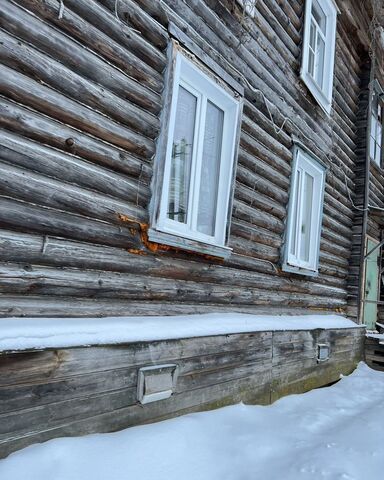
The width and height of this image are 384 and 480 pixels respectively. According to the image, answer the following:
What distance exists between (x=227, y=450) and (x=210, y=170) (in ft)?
8.29

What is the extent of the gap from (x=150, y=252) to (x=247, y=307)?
176 cm

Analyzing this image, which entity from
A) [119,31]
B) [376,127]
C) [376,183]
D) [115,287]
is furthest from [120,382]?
[376,127]

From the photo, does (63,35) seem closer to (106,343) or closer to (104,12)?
(104,12)

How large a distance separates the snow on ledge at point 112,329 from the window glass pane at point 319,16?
204 inches

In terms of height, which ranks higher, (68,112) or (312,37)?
(312,37)

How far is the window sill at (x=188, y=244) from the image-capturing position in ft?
10.9

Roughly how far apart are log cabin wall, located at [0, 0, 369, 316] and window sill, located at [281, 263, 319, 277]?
0.28 m

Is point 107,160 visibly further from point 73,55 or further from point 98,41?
point 98,41

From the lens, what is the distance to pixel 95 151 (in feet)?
9.71

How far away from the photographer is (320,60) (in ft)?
22.6

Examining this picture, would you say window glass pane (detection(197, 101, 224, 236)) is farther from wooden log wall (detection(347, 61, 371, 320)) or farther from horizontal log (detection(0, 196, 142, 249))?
wooden log wall (detection(347, 61, 371, 320))

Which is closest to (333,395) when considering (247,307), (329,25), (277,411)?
(277,411)

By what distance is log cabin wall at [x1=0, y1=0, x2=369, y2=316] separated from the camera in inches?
99.0

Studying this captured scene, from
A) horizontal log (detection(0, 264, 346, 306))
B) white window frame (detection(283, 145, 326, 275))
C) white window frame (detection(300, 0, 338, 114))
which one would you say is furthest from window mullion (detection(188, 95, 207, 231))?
white window frame (detection(300, 0, 338, 114))
